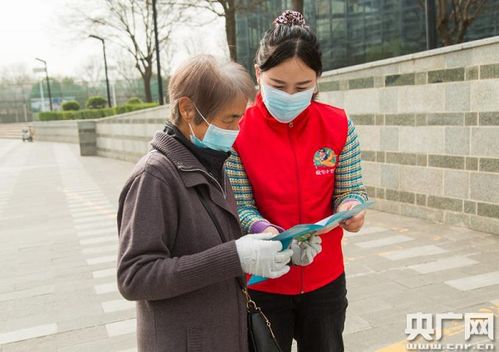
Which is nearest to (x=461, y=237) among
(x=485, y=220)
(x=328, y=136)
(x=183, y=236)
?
(x=485, y=220)

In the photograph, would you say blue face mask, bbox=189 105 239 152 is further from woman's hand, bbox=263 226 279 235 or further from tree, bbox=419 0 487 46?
tree, bbox=419 0 487 46

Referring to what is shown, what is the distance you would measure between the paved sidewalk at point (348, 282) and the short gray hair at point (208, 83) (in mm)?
2279

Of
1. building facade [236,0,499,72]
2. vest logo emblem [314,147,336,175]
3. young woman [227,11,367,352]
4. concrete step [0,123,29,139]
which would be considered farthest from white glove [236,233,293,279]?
concrete step [0,123,29,139]

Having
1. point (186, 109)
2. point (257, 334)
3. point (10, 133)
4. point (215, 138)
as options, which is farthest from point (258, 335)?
point (10, 133)

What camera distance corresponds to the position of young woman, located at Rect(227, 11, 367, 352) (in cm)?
185

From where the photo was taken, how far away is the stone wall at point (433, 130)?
5594mm

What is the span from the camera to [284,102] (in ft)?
6.17

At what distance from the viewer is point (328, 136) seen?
6.37ft

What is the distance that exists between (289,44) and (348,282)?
306cm

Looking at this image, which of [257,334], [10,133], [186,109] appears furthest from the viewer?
[10,133]

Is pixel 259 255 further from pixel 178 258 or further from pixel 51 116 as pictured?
pixel 51 116

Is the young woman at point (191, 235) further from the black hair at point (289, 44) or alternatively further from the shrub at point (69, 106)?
the shrub at point (69, 106)

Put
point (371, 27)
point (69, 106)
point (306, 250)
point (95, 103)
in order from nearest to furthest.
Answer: point (306, 250) → point (371, 27) → point (95, 103) → point (69, 106)

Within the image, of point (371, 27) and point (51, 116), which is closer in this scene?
point (371, 27)
